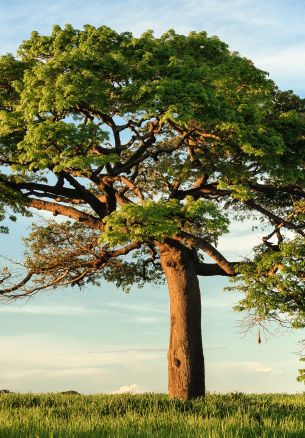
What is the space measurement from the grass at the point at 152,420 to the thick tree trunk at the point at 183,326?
1.01 m

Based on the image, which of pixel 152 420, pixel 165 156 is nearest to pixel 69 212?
pixel 165 156

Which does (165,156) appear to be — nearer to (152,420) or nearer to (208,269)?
(208,269)

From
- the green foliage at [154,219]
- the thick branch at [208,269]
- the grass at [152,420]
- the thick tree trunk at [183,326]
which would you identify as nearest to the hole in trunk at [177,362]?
the thick tree trunk at [183,326]

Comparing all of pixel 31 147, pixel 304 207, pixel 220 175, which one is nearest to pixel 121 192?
pixel 220 175

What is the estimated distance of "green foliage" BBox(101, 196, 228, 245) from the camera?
18266 mm

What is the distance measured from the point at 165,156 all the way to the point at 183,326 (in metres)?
6.66

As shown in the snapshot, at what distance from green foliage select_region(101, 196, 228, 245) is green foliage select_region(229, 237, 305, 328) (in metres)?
2.05

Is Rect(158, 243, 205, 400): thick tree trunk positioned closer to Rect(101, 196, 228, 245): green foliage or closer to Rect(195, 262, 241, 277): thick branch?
Rect(195, 262, 241, 277): thick branch

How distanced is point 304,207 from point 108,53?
31.8 ft

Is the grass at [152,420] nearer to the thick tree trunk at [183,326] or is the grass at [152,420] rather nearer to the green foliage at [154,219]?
the thick tree trunk at [183,326]

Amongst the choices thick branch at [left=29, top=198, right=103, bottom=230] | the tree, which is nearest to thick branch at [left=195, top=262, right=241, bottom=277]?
the tree

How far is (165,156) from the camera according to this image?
23688 millimetres

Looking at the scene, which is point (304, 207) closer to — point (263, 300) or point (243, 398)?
point (263, 300)

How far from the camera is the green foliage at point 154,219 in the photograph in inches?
719
